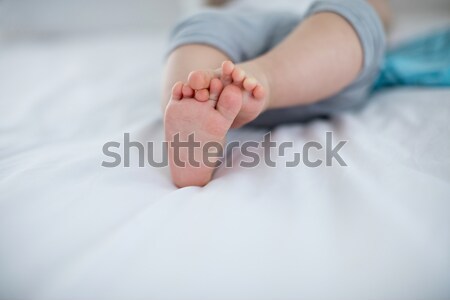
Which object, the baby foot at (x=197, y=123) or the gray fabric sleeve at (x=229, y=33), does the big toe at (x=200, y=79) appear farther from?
the gray fabric sleeve at (x=229, y=33)

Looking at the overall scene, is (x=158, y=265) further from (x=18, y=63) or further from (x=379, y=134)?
(x=18, y=63)

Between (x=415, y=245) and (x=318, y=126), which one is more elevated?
(x=318, y=126)

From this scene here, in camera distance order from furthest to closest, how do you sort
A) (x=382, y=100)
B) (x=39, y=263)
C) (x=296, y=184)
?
(x=382, y=100), (x=296, y=184), (x=39, y=263)

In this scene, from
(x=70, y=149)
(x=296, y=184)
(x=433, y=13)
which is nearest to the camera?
(x=296, y=184)

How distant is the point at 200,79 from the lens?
413 millimetres

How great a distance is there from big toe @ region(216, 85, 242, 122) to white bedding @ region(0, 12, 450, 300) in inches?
3.2

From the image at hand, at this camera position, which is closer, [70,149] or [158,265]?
[158,265]

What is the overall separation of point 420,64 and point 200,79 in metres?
0.59

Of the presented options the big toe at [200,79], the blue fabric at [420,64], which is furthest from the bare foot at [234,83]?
the blue fabric at [420,64]

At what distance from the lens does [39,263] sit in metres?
0.31

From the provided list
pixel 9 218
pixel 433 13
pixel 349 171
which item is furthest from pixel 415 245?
pixel 433 13

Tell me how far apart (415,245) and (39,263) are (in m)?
0.32

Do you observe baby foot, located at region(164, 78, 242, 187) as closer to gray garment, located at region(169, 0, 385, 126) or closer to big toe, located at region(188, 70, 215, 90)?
big toe, located at region(188, 70, 215, 90)

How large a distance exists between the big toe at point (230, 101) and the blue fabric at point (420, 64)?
1.59ft
